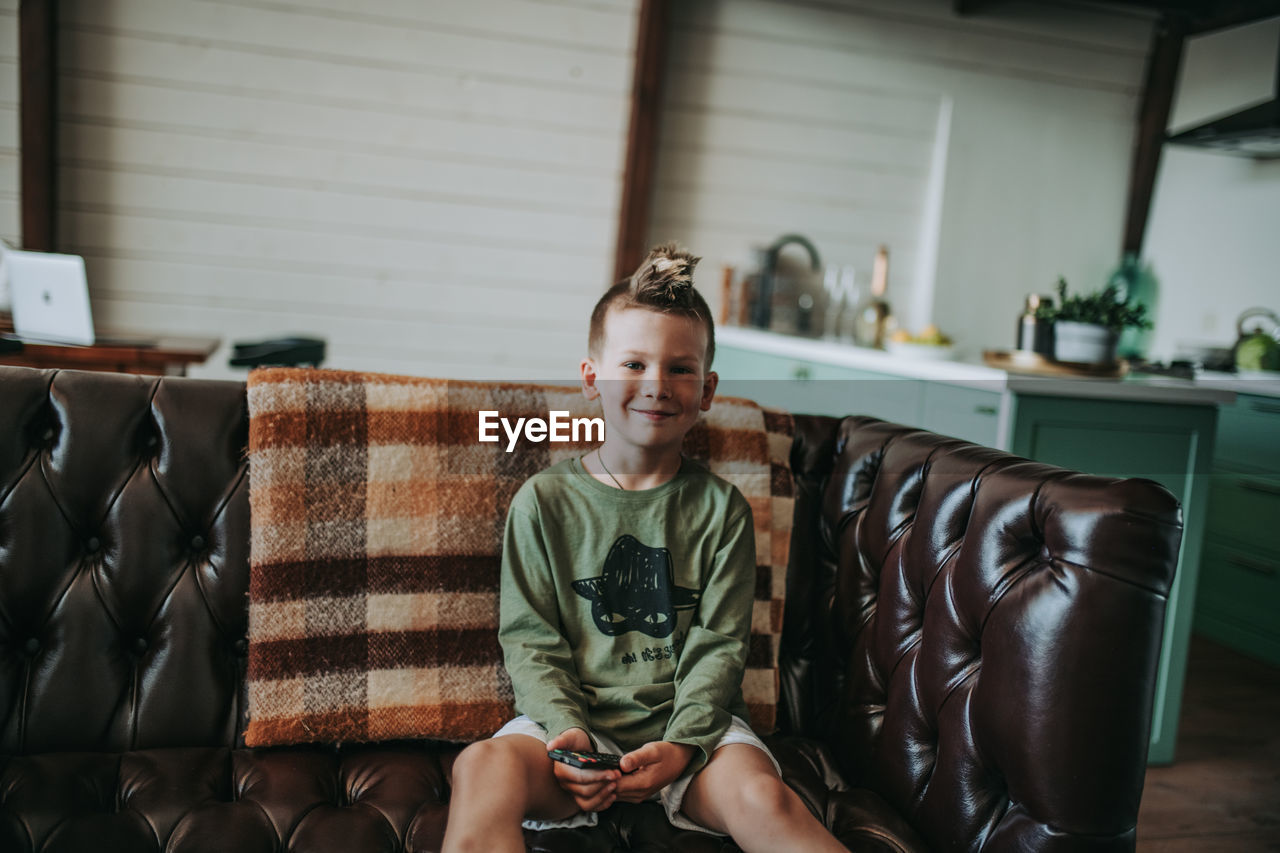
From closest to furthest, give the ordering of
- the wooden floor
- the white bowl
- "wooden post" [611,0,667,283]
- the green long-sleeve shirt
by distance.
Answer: the green long-sleeve shirt < the wooden floor < the white bowl < "wooden post" [611,0,667,283]

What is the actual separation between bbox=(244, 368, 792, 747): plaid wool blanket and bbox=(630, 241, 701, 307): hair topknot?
29 centimetres

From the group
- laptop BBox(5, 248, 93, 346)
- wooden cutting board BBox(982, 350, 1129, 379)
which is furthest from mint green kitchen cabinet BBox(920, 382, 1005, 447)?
laptop BBox(5, 248, 93, 346)

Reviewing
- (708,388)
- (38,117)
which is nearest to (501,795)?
(708,388)

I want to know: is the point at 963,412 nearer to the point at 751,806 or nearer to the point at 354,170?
the point at 751,806

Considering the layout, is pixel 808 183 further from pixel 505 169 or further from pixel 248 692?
pixel 248 692

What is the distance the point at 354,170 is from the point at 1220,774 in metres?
3.63

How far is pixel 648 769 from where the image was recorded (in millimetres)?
1121

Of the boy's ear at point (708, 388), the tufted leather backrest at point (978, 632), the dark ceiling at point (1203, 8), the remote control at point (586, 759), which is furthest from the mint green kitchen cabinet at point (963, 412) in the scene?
the dark ceiling at point (1203, 8)

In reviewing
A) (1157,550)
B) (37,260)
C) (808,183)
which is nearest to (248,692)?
(1157,550)

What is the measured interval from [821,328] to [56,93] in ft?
11.0

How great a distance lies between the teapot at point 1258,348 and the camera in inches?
142

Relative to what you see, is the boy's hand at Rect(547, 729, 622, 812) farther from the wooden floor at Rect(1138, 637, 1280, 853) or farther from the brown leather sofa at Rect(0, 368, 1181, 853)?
the wooden floor at Rect(1138, 637, 1280, 853)

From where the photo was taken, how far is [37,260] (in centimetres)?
251

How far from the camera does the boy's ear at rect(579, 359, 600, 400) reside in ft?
4.52
